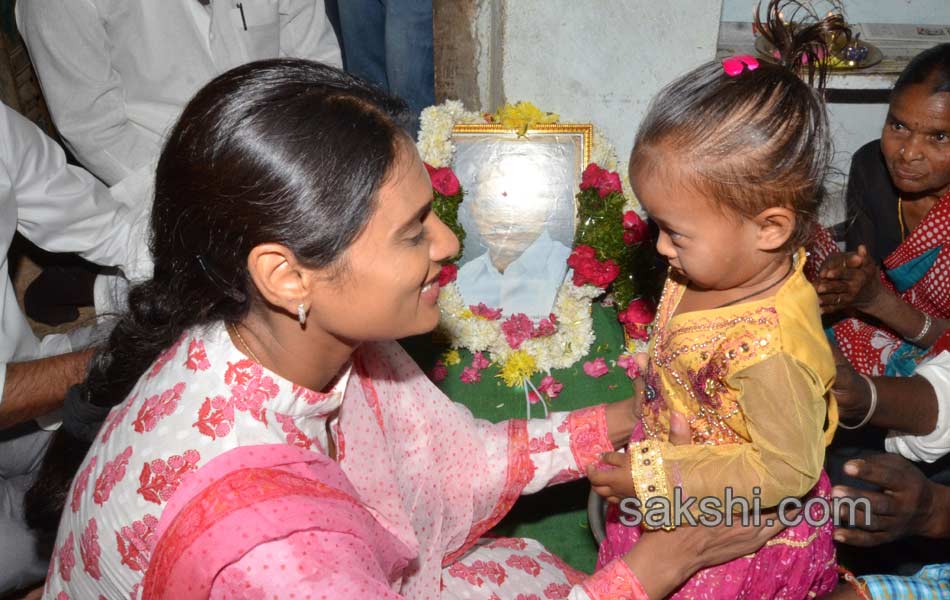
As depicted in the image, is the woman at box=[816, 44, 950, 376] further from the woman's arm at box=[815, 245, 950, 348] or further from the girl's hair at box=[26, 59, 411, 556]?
the girl's hair at box=[26, 59, 411, 556]

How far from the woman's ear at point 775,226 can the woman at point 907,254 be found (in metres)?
1.25

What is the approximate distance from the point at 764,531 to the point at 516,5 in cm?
236

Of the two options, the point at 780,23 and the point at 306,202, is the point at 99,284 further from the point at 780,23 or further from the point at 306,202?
the point at 780,23

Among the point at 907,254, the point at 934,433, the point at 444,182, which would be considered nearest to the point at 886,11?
the point at 907,254

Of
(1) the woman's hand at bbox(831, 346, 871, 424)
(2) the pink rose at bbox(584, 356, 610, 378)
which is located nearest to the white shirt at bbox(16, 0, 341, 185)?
(2) the pink rose at bbox(584, 356, 610, 378)

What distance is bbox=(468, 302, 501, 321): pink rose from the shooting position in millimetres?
3666

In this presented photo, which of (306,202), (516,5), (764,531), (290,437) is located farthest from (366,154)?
(516,5)

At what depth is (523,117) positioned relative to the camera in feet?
11.7

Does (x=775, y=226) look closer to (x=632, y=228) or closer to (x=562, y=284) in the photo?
(x=632, y=228)

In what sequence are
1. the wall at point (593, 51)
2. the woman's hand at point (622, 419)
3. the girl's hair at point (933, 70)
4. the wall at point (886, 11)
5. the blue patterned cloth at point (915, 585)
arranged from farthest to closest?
1. the wall at point (886, 11)
2. the wall at point (593, 51)
3. the girl's hair at point (933, 70)
4. the woman's hand at point (622, 419)
5. the blue patterned cloth at point (915, 585)

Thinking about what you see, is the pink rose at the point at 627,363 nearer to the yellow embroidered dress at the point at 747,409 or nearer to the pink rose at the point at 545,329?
the pink rose at the point at 545,329

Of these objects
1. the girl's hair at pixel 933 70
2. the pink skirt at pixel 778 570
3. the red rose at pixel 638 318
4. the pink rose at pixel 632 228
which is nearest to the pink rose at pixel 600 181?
the pink rose at pixel 632 228

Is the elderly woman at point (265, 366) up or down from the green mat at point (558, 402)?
up

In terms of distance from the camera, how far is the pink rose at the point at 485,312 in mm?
3666
